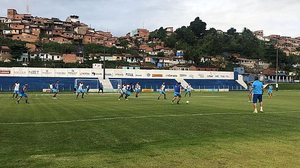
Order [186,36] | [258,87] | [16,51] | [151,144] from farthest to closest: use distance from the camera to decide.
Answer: [186,36] < [16,51] < [258,87] < [151,144]

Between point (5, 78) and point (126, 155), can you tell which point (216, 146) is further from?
point (5, 78)

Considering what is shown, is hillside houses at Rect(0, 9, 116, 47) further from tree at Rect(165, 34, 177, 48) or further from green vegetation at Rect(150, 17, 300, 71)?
green vegetation at Rect(150, 17, 300, 71)

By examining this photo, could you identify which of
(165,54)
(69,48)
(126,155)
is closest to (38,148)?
(126,155)

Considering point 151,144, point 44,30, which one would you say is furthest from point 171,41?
point 151,144

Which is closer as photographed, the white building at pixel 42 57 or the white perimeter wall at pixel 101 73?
the white perimeter wall at pixel 101 73

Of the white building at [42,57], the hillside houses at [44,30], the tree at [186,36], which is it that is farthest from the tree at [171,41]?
the white building at [42,57]

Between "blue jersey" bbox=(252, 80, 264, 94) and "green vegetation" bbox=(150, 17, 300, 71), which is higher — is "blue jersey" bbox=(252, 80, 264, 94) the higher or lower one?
the lower one

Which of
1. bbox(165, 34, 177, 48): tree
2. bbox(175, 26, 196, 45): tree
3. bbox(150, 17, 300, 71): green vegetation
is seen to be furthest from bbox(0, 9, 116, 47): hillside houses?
bbox(175, 26, 196, 45): tree

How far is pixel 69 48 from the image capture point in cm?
14038

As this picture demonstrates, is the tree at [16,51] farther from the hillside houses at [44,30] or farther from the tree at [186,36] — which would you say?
the tree at [186,36]

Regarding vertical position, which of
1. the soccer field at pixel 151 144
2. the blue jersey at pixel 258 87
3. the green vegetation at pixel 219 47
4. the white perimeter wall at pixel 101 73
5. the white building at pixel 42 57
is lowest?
the soccer field at pixel 151 144

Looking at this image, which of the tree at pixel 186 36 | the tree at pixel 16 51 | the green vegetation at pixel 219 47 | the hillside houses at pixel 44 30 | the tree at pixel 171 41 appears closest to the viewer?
the tree at pixel 16 51

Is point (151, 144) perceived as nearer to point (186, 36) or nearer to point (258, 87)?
point (258, 87)

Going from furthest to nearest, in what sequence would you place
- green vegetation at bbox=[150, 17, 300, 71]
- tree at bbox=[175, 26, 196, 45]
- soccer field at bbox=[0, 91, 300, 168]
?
tree at bbox=[175, 26, 196, 45] < green vegetation at bbox=[150, 17, 300, 71] < soccer field at bbox=[0, 91, 300, 168]
